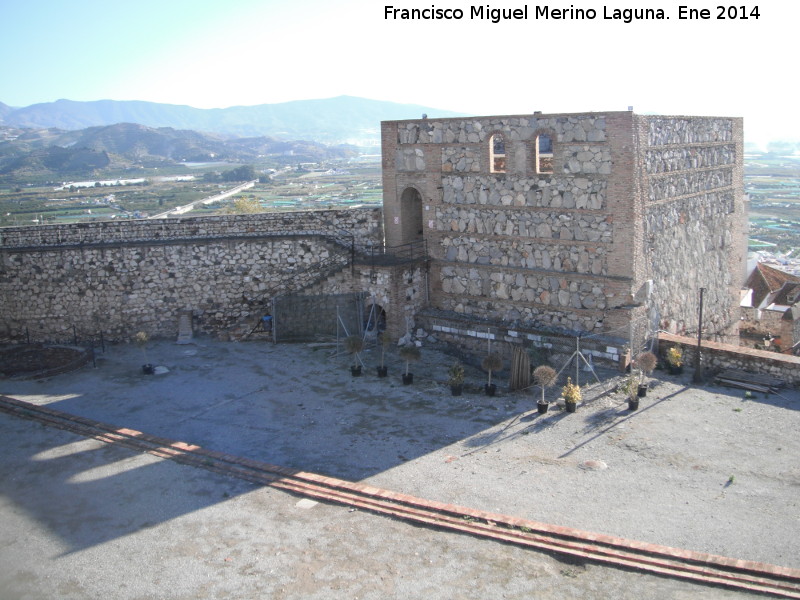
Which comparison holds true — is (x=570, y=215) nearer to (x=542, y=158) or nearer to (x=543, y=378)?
(x=542, y=158)

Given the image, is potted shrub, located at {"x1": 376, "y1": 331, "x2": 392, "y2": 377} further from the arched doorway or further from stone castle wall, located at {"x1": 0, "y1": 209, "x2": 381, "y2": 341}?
Result: stone castle wall, located at {"x1": 0, "y1": 209, "x2": 381, "y2": 341}

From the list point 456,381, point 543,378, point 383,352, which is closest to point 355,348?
point 383,352

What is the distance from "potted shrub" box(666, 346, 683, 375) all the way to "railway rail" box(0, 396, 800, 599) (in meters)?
8.62

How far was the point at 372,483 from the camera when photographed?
40.6ft

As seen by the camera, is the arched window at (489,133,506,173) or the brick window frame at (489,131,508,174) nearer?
the brick window frame at (489,131,508,174)

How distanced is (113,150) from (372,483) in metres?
110

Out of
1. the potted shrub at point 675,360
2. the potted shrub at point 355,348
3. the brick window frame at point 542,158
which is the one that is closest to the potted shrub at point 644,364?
the potted shrub at point 675,360

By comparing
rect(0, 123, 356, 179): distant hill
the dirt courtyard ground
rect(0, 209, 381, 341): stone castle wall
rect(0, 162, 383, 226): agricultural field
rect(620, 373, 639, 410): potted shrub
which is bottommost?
the dirt courtyard ground

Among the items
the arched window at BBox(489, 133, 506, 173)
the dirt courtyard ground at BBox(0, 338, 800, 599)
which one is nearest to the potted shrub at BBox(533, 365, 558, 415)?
the dirt courtyard ground at BBox(0, 338, 800, 599)

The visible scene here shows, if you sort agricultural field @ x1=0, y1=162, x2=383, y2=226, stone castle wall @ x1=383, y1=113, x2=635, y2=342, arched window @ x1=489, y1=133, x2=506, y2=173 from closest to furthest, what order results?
stone castle wall @ x1=383, y1=113, x2=635, y2=342
arched window @ x1=489, y1=133, x2=506, y2=173
agricultural field @ x1=0, y1=162, x2=383, y2=226

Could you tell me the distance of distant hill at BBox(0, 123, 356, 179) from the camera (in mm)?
88438

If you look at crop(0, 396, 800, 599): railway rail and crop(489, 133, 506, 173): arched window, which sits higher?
crop(489, 133, 506, 173): arched window

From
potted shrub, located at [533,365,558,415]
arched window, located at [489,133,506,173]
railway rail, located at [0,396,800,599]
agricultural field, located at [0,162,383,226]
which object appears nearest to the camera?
railway rail, located at [0,396,800,599]

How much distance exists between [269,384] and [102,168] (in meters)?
86.8
